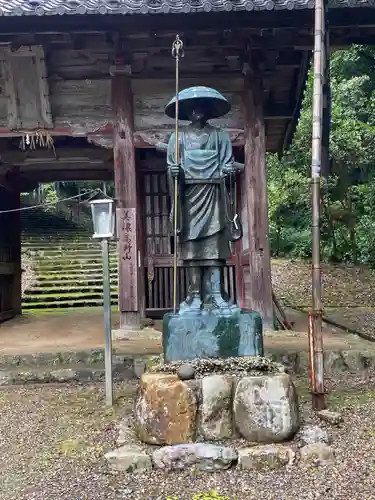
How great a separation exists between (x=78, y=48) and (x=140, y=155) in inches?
126

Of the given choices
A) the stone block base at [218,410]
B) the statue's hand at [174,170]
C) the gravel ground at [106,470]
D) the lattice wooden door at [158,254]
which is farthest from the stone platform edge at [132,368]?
the lattice wooden door at [158,254]

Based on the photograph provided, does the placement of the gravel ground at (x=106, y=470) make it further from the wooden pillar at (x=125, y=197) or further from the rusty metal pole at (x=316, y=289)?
the wooden pillar at (x=125, y=197)

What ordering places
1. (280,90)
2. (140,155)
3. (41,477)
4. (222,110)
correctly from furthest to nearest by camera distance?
(140,155), (280,90), (222,110), (41,477)

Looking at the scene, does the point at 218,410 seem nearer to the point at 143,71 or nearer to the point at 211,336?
the point at 211,336

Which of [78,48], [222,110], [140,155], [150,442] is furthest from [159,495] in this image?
[140,155]

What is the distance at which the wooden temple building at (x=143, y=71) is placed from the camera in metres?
6.58

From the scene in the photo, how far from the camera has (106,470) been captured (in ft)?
12.5

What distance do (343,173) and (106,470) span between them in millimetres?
14773

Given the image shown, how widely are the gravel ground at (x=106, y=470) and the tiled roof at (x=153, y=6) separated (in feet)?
15.6

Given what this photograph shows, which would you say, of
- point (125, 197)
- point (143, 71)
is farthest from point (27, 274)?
point (143, 71)

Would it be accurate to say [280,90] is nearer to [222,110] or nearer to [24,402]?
[222,110]

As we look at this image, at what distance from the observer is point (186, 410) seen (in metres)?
4.01

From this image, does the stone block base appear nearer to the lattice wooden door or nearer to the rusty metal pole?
the rusty metal pole

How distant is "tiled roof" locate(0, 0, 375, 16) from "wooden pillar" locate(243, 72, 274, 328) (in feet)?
4.30
